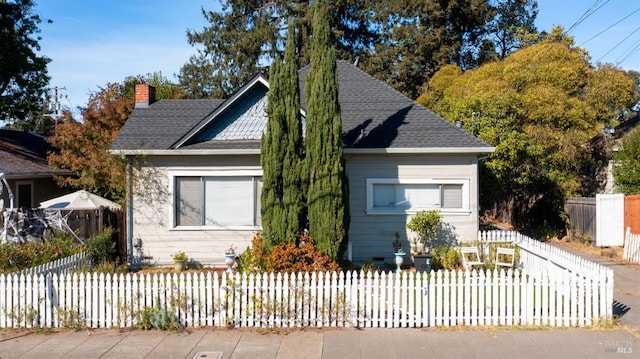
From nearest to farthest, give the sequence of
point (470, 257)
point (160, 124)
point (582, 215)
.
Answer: point (470, 257) < point (160, 124) < point (582, 215)

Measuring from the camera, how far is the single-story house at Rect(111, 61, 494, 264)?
1362 centimetres

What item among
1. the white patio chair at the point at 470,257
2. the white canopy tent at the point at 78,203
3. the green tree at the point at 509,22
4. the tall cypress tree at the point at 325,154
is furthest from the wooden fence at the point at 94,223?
the green tree at the point at 509,22

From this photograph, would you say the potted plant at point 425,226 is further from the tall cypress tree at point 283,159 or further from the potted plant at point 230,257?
the potted plant at point 230,257

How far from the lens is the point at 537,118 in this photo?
2166 cm

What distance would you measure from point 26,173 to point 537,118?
19557mm

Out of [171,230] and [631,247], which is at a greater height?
[171,230]

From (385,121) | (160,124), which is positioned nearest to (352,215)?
(385,121)

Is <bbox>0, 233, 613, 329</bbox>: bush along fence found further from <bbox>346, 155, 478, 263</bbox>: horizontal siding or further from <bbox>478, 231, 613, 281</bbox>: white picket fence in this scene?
<bbox>346, 155, 478, 263</bbox>: horizontal siding

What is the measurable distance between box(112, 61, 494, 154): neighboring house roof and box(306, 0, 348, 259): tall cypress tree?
2.45 meters

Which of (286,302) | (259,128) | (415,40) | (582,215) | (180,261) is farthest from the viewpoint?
(415,40)

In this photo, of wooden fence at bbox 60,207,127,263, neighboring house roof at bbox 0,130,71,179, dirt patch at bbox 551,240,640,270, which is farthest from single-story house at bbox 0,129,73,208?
dirt patch at bbox 551,240,640,270

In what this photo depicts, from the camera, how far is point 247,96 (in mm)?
13562

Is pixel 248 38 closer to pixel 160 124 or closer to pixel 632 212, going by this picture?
pixel 160 124

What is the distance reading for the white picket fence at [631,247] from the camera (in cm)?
1441
